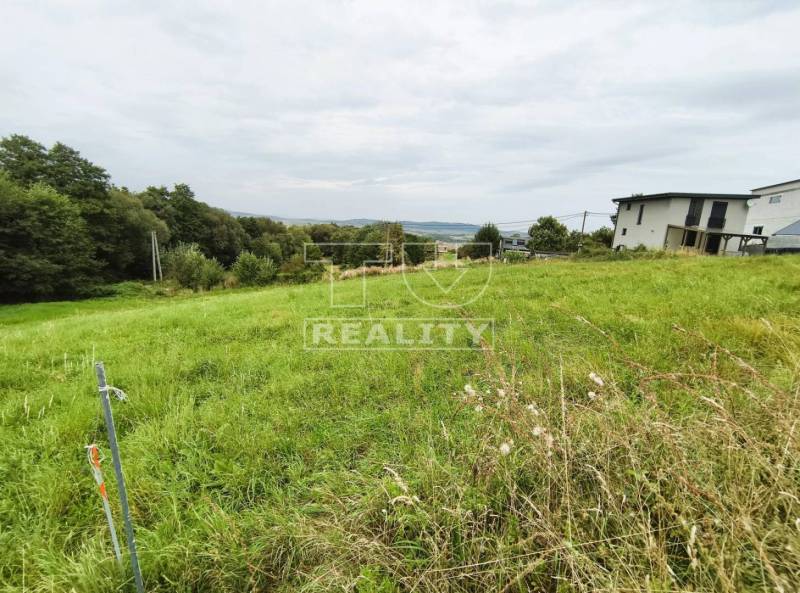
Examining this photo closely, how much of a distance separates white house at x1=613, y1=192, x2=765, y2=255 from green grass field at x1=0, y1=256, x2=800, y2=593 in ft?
79.2

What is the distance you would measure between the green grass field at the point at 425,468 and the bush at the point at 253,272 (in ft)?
86.8

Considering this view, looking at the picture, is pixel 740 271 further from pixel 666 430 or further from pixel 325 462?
pixel 325 462

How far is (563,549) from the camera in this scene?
49.6 inches

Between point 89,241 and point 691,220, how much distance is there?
164 ft

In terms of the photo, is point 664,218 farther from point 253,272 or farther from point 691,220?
point 253,272

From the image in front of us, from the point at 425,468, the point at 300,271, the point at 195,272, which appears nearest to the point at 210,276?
the point at 195,272

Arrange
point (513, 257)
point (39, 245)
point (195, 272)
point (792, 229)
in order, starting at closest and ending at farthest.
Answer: point (513, 257), point (792, 229), point (39, 245), point (195, 272)

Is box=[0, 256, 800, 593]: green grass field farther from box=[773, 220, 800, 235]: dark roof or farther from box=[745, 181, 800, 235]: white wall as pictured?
box=[745, 181, 800, 235]: white wall

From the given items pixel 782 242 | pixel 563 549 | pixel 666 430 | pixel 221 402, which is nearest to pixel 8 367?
pixel 221 402

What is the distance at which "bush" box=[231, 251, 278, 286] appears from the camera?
95.9 feet

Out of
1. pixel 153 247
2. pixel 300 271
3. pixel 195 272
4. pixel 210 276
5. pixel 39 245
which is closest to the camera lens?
pixel 39 245

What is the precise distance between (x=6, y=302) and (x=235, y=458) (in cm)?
3456

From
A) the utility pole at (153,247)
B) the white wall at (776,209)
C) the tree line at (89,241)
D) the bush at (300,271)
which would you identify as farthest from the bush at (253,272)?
the white wall at (776,209)

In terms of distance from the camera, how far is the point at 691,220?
22.6 metres
